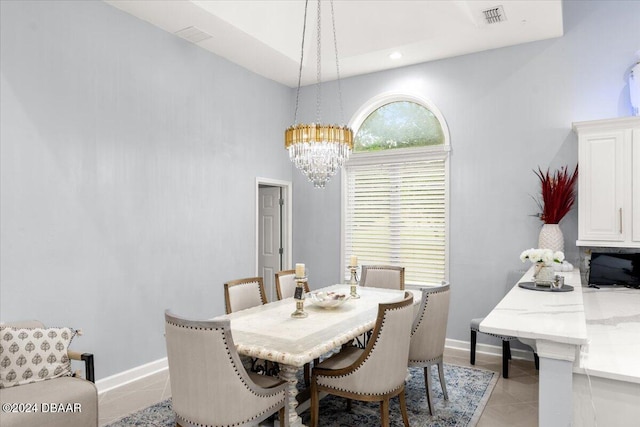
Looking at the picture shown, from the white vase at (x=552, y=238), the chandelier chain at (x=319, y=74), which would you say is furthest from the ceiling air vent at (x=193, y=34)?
the white vase at (x=552, y=238)

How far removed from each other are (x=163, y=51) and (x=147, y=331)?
9.21 ft

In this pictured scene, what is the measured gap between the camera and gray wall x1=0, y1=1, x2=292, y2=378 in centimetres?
306

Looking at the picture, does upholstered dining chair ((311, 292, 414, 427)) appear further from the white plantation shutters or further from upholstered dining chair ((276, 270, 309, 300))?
the white plantation shutters

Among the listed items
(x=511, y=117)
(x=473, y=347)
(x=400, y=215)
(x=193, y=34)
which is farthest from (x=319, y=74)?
(x=473, y=347)

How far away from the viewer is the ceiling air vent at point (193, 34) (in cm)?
411

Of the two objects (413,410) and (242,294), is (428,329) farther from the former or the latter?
(242,294)

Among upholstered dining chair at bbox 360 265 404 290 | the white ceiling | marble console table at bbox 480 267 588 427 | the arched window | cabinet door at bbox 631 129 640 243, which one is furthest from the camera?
the arched window

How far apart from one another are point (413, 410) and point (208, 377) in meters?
1.86

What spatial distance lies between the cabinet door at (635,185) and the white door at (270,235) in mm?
4134

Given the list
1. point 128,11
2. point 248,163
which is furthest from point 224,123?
point 128,11

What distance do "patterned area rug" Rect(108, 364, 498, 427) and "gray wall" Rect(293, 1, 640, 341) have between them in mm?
1306

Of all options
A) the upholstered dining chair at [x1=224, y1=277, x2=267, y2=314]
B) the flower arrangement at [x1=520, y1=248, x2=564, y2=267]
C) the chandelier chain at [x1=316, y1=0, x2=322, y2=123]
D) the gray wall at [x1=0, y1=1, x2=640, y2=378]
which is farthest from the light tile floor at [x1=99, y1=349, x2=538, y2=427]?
the chandelier chain at [x1=316, y1=0, x2=322, y2=123]

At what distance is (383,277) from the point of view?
446 centimetres

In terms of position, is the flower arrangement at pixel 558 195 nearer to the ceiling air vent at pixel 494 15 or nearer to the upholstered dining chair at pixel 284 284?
the ceiling air vent at pixel 494 15
